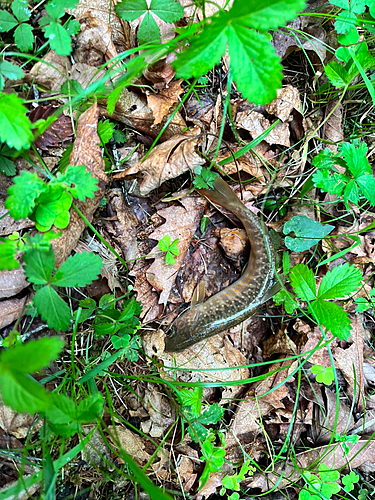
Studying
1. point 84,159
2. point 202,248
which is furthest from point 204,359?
point 84,159

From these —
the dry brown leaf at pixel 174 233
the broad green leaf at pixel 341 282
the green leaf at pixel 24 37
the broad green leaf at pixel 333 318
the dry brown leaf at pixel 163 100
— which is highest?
the green leaf at pixel 24 37

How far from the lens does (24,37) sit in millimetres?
2557

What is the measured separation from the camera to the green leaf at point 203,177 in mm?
3156

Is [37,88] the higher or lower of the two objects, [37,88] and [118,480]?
the higher

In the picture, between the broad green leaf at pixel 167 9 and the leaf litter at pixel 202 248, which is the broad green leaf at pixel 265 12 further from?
the leaf litter at pixel 202 248

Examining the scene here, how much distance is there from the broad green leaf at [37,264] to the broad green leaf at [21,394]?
65cm

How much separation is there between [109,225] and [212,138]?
4.38 feet

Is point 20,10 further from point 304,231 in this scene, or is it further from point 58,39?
point 304,231

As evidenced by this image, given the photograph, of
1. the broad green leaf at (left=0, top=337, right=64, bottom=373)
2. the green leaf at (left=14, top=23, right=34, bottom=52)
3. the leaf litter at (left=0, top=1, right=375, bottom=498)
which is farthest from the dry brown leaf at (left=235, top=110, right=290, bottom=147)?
the broad green leaf at (left=0, top=337, right=64, bottom=373)

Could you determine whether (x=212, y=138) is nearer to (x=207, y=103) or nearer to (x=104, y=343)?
(x=207, y=103)

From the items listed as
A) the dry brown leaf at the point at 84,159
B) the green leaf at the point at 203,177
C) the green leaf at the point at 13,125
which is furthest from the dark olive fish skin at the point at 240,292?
the green leaf at the point at 13,125

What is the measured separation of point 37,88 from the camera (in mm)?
2701

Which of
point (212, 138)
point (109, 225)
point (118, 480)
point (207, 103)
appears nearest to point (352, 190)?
point (212, 138)

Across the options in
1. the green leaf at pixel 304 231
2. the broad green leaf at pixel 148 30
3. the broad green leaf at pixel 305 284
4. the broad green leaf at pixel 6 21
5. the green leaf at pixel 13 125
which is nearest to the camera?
the green leaf at pixel 13 125
